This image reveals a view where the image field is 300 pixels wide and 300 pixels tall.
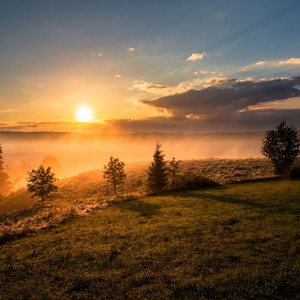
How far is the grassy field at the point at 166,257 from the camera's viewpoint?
16.0 metres

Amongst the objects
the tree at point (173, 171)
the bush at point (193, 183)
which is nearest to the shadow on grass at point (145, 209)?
the bush at point (193, 183)

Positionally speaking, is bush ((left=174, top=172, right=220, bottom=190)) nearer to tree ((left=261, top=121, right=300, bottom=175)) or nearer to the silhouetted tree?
tree ((left=261, top=121, right=300, bottom=175))

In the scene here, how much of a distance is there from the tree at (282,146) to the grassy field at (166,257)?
119 feet

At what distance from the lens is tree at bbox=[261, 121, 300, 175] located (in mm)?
67562

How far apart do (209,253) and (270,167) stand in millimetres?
74146

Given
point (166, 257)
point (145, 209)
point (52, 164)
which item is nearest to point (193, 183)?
point (145, 209)

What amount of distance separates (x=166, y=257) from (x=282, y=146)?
56992 millimetres

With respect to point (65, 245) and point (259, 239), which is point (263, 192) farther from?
point (65, 245)

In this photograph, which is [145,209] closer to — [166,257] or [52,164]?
[166,257]

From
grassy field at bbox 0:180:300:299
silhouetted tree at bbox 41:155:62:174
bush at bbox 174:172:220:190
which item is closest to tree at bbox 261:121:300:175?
bush at bbox 174:172:220:190

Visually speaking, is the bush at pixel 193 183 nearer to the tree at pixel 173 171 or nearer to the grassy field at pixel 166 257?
the tree at pixel 173 171

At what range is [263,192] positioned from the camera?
43344 mm

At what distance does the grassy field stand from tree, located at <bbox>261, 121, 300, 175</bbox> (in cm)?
3616

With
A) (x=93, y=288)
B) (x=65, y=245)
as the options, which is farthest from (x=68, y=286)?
(x=65, y=245)
